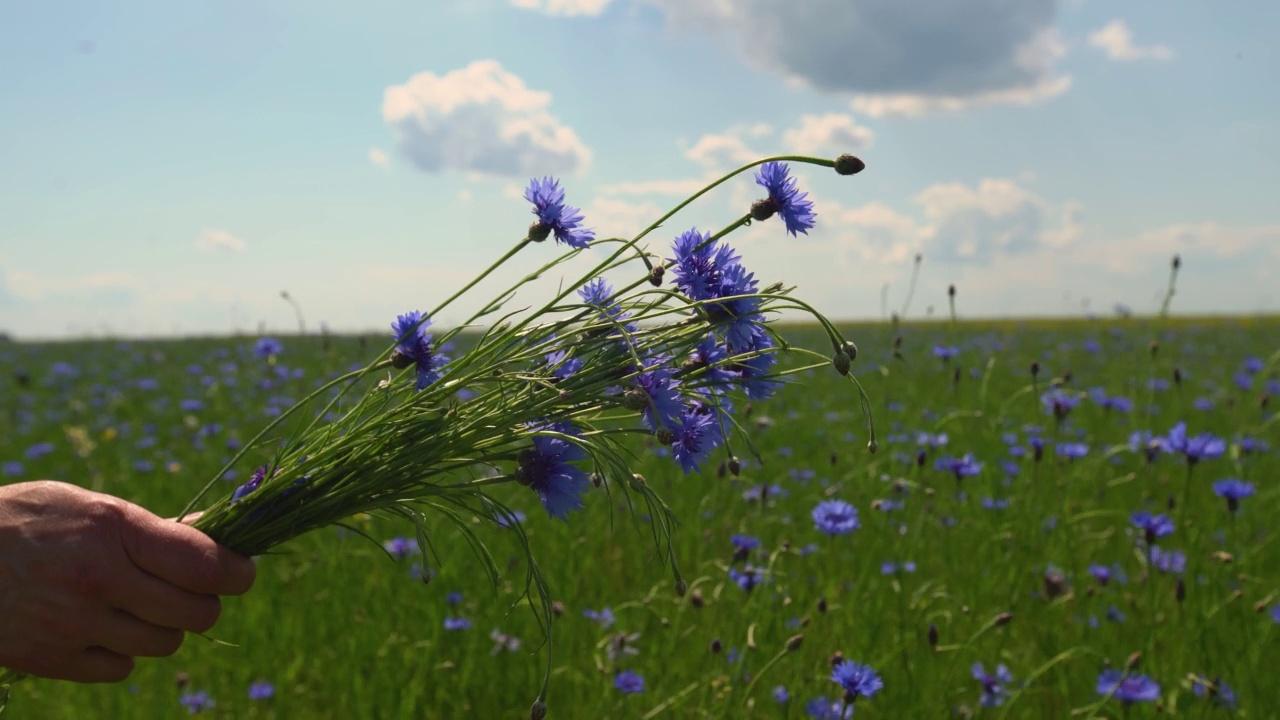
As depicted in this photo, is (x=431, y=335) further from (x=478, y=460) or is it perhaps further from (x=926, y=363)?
(x=926, y=363)

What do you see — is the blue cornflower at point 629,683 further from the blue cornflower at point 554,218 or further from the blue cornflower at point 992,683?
the blue cornflower at point 554,218

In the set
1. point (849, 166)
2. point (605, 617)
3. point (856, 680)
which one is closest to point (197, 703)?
point (605, 617)

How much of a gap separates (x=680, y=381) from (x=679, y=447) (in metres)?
0.11

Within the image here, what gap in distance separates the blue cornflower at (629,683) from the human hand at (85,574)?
4.08 ft

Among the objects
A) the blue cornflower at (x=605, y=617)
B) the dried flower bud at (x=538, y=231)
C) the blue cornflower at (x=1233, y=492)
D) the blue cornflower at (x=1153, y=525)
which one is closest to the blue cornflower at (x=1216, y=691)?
the blue cornflower at (x=1153, y=525)

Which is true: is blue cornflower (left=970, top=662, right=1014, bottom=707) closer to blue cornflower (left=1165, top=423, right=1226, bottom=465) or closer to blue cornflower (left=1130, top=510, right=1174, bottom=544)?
blue cornflower (left=1130, top=510, right=1174, bottom=544)

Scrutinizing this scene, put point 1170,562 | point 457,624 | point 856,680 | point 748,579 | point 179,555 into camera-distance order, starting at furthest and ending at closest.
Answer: point 1170,562, point 457,624, point 748,579, point 856,680, point 179,555

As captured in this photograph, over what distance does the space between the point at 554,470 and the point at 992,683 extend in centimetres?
167

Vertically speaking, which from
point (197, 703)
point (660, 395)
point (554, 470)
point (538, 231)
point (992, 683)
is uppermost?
point (538, 231)

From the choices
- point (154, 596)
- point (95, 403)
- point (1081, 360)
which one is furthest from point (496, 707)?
point (1081, 360)

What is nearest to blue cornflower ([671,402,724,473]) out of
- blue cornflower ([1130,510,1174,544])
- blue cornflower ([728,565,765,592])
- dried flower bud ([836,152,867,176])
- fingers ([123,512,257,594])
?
dried flower bud ([836,152,867,176])

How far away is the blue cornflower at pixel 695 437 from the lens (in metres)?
1.17

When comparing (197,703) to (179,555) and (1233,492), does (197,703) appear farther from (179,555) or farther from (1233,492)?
(1233,492)

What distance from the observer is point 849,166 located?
41.7 inches
